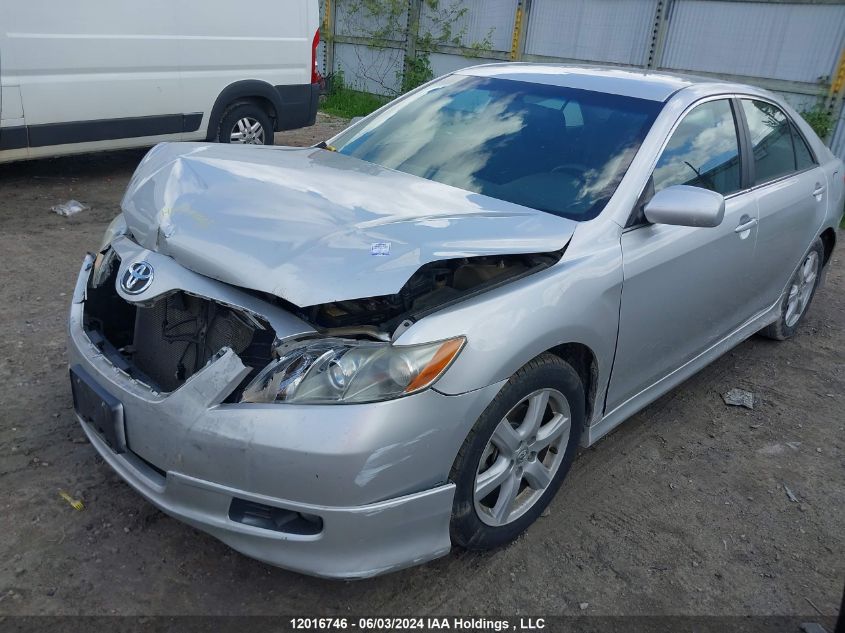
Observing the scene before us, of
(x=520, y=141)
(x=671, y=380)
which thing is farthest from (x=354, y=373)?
(x=671, y=380)

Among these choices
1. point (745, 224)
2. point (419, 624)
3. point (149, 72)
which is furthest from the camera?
point (149, 72)

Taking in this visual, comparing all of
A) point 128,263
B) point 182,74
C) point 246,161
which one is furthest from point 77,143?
point 128,263

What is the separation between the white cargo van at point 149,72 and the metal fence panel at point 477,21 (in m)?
4.47

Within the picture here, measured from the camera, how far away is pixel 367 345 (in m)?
2.17

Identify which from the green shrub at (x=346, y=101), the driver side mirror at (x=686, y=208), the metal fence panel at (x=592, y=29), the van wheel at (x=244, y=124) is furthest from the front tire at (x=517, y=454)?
the green shrub at (x=346, y=101)

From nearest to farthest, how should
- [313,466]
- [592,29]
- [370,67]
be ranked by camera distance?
[313,466] → [592,29] → [370,67]

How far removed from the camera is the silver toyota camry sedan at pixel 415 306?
6.88 ft

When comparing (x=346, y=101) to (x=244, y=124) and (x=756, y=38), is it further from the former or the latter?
(x=756, y=38)

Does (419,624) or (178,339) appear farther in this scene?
(178,339)

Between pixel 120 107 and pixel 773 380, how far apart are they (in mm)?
5798

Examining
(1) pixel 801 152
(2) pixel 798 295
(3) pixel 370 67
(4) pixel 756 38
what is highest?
(4) pixel 756 38

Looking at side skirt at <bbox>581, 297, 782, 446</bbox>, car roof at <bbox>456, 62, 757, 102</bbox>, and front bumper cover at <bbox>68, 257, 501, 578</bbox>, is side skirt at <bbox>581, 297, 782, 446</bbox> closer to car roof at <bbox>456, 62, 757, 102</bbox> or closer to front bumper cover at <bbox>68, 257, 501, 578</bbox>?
front bumper cover at <bbox>68, 257, 501, 578</bbox>

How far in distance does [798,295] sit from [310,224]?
3.58m

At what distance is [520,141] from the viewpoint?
10.5 ft
